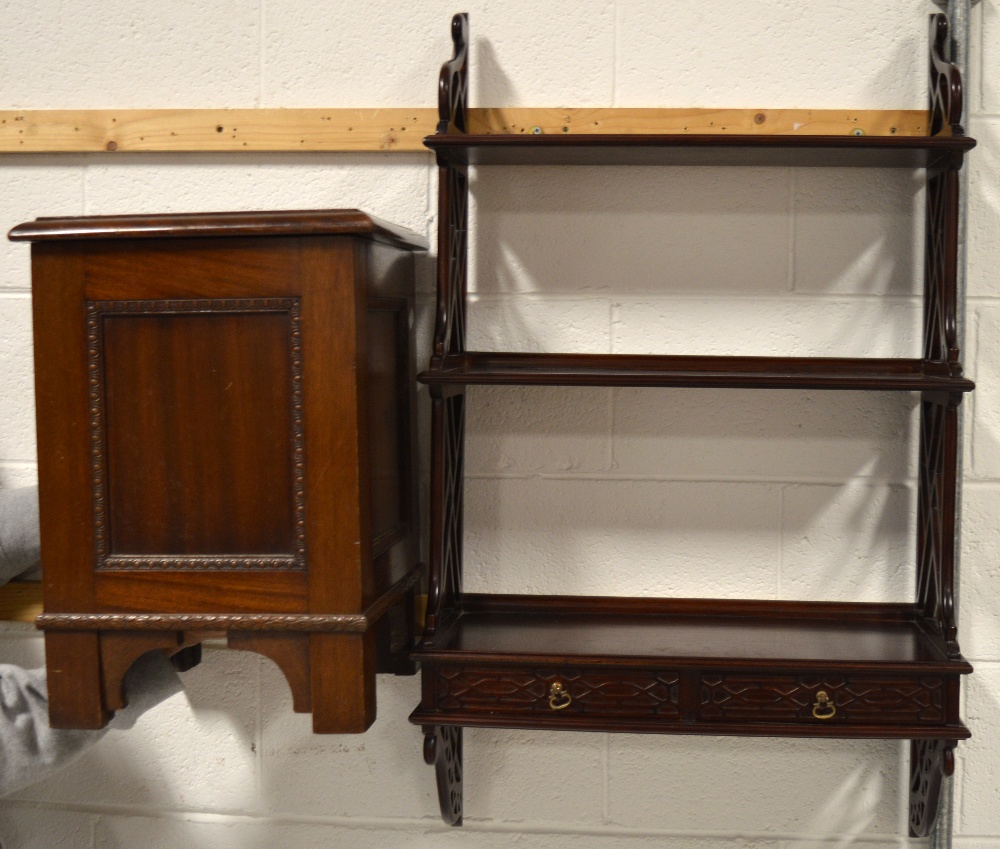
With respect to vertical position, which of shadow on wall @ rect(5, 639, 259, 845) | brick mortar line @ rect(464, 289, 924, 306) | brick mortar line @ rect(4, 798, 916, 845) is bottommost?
brick mortar line @ rect(4, 798, 916, 845)

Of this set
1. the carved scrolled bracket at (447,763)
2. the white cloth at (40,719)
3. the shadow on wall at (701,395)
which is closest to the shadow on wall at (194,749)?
the white cloth at (40,719)

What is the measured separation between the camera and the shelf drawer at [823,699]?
156 cm

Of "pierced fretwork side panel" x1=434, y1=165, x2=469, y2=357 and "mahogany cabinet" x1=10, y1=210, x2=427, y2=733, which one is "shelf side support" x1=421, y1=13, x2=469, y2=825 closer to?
"pierced fretwork side panel" x1=434, y1=165, x2=469, y2=357

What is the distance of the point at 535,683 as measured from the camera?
1590 millimetres

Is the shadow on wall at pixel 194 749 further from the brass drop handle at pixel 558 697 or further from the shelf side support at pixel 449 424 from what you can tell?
the brass drop handle at pixel 558 697

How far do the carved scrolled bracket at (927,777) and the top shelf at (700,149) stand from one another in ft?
3.20

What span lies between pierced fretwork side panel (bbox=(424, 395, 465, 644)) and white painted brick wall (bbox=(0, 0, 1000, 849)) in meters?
0.08

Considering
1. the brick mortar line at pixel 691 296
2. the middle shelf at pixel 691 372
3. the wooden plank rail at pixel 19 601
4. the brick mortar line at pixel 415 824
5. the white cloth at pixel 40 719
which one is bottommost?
the brick mortar line at pixel 415 824

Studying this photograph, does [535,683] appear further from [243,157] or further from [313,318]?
[243,157]

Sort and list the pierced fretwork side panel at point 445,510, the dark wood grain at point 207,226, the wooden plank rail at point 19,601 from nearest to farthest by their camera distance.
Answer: the dark wood grain at point 207,226, the pierced fretwork side panel at point 445,510, the wooden plank rail at point 19,601

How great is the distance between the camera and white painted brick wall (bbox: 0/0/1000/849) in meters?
1.78

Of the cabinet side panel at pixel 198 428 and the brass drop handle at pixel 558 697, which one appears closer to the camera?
the cabinet side panel at pixel 198 428

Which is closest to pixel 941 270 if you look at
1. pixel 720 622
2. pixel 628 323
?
pixel 628 323

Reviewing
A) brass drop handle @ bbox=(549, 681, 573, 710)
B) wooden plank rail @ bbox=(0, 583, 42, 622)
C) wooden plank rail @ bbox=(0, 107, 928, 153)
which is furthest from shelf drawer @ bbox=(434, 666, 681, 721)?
wooden plank rail @ bbox=(0, 107, 928, 153)
